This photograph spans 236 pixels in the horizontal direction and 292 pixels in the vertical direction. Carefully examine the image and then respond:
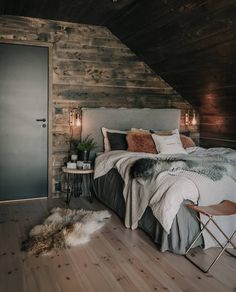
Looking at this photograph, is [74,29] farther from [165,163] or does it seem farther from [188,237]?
[188,237]

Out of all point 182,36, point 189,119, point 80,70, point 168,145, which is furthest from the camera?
point 189,119

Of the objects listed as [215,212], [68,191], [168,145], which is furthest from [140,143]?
[215,212]

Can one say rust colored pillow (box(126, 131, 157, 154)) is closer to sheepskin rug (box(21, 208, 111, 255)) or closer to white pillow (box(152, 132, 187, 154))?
white pillow (box(152, 132, 187, 154))

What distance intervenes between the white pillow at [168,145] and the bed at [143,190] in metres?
0.24

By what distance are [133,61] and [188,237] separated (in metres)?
2.89

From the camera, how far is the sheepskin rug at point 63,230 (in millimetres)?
2722

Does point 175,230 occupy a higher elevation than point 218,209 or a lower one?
lower

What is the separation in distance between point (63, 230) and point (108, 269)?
684 millimetres

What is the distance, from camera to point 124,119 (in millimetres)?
4551

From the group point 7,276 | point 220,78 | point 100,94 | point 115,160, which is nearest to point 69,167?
point 115,160

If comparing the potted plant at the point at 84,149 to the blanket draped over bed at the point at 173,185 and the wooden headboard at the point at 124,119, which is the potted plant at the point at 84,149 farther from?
the blanket draped over bed at the point at 173,185

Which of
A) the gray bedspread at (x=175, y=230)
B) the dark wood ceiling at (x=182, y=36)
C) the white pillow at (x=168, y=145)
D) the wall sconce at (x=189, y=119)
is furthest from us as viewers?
the wall sconce at (x=189, y=119)

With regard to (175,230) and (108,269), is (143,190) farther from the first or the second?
(108,269)

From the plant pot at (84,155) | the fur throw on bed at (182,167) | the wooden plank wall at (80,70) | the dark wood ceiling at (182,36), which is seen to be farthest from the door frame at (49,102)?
the fur throw on bed at (182,167)
